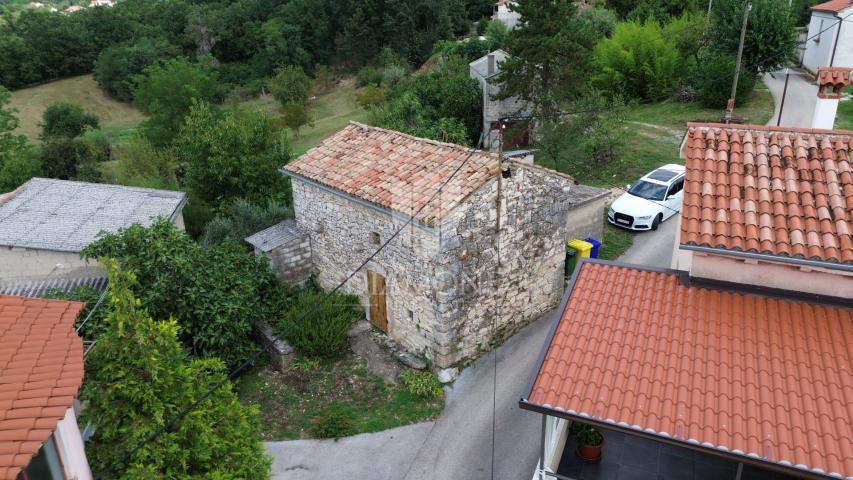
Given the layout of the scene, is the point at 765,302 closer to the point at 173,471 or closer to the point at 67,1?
the point at 173,471

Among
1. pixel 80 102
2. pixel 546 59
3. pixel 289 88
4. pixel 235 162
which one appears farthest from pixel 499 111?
pixel 80 102

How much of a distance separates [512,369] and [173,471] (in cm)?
792

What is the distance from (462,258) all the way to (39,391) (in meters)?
8.14

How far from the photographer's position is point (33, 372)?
6.41 metres

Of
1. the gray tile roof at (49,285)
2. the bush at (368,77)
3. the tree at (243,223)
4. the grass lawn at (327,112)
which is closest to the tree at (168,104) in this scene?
the grass lawn at (327,112)

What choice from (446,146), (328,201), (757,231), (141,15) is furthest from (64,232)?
(141,15)

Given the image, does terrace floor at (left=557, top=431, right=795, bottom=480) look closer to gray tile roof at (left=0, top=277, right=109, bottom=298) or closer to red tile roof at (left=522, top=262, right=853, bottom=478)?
red tile roof at (left=522, top=262, right=853, bottom=478)

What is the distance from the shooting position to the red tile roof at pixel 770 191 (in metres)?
7.58

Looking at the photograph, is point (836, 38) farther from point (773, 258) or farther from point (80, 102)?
point (80, 102)

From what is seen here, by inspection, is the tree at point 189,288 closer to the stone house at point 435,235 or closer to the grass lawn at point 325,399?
the grass lawn at point 325,399

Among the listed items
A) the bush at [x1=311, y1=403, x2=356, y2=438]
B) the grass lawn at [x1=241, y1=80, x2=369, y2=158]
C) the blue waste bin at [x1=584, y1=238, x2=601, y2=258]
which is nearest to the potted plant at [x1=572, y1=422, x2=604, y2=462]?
the bush at [x1=311, y1=403, x2=356, y2=438]

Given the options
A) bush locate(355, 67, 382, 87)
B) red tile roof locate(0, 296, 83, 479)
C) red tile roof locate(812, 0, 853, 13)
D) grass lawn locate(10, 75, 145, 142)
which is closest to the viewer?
red tile roof locate(0, 296, 83, 479)

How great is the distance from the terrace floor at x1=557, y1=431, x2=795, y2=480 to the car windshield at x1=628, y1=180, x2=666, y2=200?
12719 millimetres

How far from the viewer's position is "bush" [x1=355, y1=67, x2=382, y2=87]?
55625 mm
